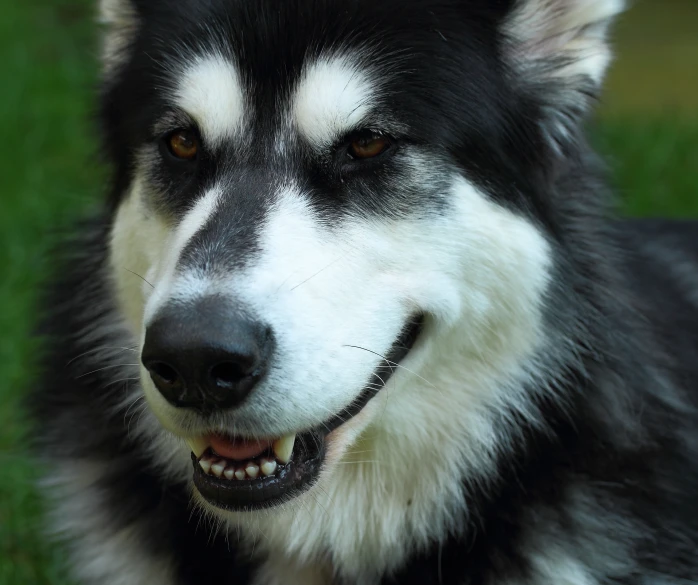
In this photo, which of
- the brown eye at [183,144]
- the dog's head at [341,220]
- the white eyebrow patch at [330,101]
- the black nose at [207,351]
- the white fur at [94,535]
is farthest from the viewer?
the white fur at [94,535]

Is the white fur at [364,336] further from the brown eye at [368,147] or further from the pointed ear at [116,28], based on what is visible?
the pointed ear at [116,28]

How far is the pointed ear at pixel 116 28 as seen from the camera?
3213 millimetres

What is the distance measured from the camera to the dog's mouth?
8.49 ft

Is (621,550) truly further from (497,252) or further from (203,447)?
(203,447)

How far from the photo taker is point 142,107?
119 inches

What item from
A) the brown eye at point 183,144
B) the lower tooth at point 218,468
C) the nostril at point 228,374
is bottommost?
the lower tooth at point 218,468

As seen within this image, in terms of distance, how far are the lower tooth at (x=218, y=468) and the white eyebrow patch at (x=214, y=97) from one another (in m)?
0.83

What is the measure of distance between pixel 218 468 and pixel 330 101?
97 cm

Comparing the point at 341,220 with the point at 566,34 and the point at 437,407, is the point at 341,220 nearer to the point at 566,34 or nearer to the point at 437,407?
the point at 437,407

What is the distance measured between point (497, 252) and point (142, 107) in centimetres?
109

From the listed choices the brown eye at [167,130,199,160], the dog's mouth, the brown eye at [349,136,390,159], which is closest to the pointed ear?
the brown eye at [167,130,199,160]

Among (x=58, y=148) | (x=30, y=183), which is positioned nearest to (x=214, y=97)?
(x=30, y=183)

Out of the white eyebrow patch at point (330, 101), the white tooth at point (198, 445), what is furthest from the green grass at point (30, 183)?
the white tooth at point (198, 445)

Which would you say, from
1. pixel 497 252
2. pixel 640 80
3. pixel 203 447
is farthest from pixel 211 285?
pixel 640 80
